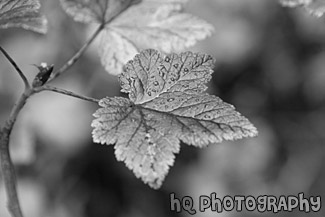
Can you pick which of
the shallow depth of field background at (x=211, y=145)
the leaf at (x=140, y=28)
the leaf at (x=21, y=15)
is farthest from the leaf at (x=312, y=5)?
the shallow depth of field background at (x=211, y=145)

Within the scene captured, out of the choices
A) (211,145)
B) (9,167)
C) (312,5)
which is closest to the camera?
(9,167)

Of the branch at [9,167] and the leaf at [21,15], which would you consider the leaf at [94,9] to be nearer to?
the leaf at [21,15]

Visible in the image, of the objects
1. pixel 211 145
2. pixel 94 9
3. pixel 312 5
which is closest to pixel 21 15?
pixel 94 9

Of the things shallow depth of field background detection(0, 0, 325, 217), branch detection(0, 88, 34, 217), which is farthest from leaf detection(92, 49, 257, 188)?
shallow depth of field background detection(0, 0, 325, 217)

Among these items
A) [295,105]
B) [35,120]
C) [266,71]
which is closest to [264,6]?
[266,71]

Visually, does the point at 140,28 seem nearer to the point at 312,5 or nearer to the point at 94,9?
the point at 94,9

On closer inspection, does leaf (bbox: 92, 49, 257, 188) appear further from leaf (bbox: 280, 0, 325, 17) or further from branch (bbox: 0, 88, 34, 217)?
leaf (bbox: 280, 0, 325, 17)
